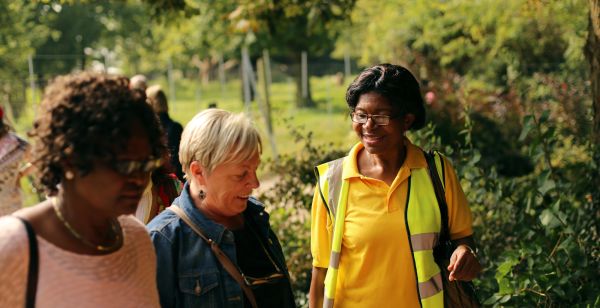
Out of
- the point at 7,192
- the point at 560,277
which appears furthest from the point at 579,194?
the point at 7,192

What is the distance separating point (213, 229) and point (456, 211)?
1065 mm

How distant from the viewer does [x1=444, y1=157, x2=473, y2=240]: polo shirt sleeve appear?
10.8ft

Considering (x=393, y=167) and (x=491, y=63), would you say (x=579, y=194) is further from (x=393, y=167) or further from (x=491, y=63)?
(x=491, y=63)

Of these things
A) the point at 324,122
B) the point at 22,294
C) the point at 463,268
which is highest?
the point at 22,294

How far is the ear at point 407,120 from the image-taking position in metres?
3.40

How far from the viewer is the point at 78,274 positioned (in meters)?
2.06

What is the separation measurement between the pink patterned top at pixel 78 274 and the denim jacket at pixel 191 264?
1.10ft

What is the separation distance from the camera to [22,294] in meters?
1.97

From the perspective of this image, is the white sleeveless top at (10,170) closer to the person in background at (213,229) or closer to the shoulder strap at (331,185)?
the shoulder strap at (331,185)

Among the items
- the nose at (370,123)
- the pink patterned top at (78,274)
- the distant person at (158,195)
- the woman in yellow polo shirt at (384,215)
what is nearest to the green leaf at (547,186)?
the woman in yellow polo shirt at (384,215)

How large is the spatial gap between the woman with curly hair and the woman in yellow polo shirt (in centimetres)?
127

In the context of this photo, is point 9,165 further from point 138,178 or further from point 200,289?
point 138,178

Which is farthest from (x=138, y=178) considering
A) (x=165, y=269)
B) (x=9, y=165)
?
(x=9, y=165)

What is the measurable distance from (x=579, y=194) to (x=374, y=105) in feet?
8.73
